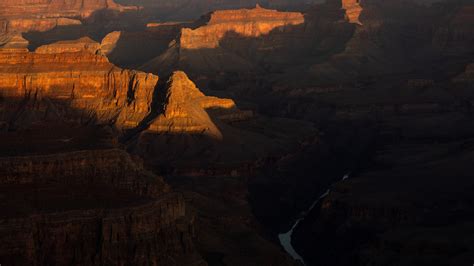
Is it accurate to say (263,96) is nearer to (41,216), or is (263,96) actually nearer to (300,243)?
(300,243)

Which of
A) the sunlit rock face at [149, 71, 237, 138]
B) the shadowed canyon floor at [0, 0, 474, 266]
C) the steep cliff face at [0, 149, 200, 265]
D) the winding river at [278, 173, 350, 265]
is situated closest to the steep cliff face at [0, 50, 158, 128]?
the shadowed canyon floor at [0, 0, 474, 266]

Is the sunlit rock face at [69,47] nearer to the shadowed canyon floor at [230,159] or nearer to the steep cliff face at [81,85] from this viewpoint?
the shadowed canyon floor at [230,159]

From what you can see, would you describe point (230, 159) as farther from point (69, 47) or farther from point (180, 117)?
point (69, 47)

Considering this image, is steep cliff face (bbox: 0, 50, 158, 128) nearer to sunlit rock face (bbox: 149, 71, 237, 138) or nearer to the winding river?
sunlit rock face (bbox: 149, 71, 237, 138)

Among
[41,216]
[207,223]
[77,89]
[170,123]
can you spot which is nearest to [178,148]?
[170,123]

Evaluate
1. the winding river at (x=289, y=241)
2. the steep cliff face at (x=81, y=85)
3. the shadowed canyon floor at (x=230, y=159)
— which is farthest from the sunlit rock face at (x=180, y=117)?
the winding river at (x=289, y=241)
